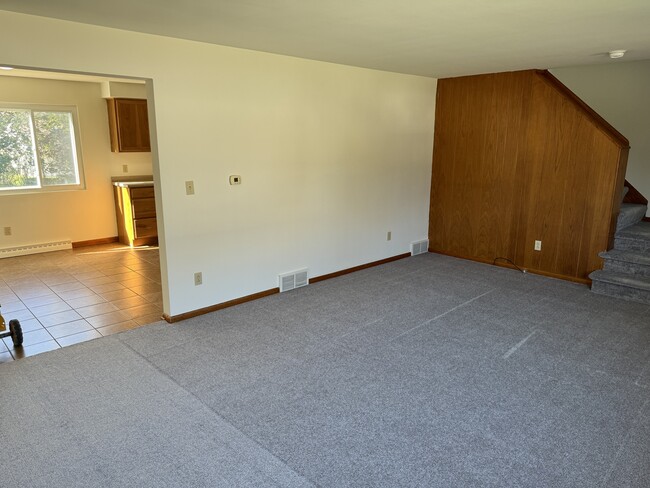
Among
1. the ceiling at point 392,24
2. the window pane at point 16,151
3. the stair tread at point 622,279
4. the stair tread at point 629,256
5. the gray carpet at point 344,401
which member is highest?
the ceiling at point 392,24

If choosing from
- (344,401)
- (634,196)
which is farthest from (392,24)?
(634,196)

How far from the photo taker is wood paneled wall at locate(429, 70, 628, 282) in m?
4.77

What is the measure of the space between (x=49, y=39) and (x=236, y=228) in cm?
197

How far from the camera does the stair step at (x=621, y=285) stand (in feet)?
14.1

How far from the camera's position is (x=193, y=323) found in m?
3.80

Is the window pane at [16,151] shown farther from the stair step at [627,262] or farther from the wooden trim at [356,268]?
the stair step at [627,262]

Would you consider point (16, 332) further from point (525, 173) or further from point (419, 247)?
point (525, 173)

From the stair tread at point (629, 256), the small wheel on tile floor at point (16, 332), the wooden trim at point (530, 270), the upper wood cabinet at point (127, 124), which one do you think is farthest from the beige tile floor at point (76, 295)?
the stair tread at point (629, 256)

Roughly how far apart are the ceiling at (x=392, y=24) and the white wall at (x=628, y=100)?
149 cm

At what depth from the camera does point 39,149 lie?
19.8 ft

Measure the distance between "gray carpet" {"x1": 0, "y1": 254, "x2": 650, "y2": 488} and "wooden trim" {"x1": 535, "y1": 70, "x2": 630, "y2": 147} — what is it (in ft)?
5.82

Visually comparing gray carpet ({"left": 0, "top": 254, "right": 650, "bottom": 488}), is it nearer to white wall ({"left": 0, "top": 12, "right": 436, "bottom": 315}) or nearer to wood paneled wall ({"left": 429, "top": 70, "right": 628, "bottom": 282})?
white wall ({"left": 0, "top": 12, "right": 436, "bottom": 315})

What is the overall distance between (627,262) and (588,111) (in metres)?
1.65

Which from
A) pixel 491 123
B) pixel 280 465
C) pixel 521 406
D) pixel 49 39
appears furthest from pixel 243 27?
pixel 491 123
